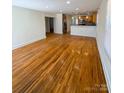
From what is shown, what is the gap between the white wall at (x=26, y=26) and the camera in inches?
262

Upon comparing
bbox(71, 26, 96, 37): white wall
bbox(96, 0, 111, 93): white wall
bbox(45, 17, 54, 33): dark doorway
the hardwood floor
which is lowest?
the hardwood floor

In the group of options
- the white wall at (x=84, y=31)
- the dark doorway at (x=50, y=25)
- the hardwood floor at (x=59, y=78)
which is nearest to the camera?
the hardwood floor at (x=59, y=78)

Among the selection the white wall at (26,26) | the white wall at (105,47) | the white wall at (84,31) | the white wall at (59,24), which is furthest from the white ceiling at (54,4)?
the white wall at (59,24)

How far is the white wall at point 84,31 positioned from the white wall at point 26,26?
3.91 metres

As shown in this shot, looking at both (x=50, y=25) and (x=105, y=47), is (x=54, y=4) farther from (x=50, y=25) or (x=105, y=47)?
(x=50, y=25)

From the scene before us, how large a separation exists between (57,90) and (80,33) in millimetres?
10584

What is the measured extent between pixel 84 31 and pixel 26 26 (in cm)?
631

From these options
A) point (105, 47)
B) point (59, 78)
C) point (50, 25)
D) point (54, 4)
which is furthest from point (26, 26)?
point (50, 25)

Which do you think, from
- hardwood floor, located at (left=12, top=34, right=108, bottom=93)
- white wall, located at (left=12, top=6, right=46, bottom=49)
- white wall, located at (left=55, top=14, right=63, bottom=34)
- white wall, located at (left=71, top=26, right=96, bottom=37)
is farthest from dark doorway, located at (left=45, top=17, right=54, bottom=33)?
hardwood floor, located at (left=12, top=34, right=108, bottom=93)

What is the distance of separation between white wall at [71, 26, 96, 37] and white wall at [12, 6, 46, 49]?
12.8ft

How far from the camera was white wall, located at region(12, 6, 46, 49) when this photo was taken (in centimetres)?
665

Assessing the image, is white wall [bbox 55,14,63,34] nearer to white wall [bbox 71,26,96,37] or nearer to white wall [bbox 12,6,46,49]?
white wall [bbox 71,26,96,37]

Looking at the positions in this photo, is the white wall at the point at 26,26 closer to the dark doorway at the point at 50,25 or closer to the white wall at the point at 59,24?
the white wall at the point at 59,24
